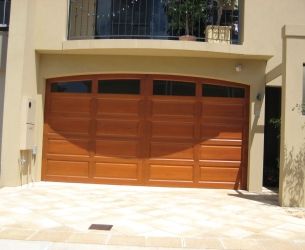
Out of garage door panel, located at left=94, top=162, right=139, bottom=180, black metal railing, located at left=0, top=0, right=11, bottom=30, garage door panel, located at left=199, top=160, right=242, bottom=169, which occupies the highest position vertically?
black metal railing, located at left=0, top=0, right=11, bottom=30

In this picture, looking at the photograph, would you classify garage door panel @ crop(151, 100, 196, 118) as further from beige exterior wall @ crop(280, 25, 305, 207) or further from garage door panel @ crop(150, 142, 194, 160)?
beige exterior wall @ crop(280, 25, 305, 207)

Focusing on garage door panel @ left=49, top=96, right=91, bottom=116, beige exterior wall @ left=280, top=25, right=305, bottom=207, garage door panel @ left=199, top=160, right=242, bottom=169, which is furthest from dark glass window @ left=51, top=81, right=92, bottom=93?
beige exterior wall @ left=280, top=25, right=305, bottom=207

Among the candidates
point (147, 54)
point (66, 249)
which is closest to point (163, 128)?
point (147, 54)

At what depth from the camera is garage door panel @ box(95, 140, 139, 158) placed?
10812mm

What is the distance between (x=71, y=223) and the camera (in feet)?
21.8

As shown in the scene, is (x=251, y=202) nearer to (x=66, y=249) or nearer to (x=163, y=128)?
(x=163, y=128)

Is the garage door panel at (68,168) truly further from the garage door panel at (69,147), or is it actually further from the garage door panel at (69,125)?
the garage door panel at (69,125)

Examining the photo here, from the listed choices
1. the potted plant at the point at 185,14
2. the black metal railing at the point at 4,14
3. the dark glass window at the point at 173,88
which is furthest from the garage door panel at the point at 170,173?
the black metal railing at the point at 4,14

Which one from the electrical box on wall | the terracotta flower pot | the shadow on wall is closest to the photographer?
the shadow on wall

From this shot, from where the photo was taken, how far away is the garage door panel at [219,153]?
10.8 meters

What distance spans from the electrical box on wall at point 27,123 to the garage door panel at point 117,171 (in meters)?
1.74

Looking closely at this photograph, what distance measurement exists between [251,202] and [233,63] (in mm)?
3574

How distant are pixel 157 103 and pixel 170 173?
1.77 m

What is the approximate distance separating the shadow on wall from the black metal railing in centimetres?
719
